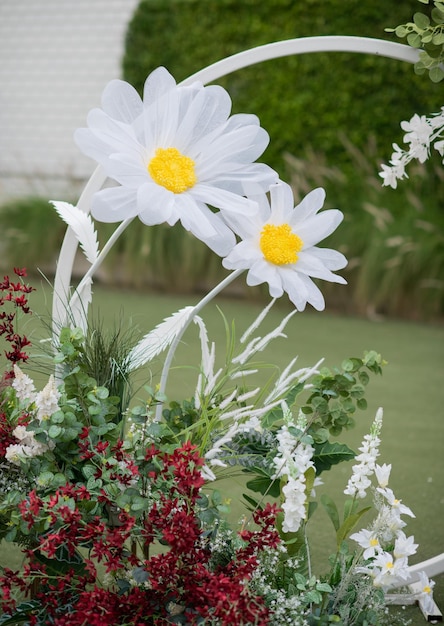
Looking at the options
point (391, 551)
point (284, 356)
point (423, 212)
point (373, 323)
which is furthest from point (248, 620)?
point (423, 212)

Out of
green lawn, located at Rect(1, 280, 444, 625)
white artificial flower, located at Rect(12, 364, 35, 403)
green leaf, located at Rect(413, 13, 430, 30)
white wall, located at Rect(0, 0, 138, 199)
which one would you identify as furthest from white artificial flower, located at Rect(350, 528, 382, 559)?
white wall, located at Rect(0, 0, 138, 199)

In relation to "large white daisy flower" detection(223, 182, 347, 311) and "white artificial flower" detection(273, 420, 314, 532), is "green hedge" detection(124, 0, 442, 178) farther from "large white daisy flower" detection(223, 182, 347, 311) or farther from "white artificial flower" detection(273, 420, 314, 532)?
"white artificial flower" detection(273, 420, 314, 532)

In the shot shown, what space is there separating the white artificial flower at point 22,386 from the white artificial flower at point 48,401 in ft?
0.34

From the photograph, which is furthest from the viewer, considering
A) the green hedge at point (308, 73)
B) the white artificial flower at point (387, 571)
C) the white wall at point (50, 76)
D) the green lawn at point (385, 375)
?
the white wall at point (50, 76)

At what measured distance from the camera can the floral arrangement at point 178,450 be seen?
1484 millimetres

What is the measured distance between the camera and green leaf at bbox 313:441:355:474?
1774mm

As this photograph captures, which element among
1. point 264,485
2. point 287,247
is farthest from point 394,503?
point 287,247

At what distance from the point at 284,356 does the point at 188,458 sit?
3.27 meters

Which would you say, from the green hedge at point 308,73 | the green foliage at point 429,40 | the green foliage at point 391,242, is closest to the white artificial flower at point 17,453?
the green foliage at point 429,40

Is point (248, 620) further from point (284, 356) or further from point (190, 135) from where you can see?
point (284, 356)

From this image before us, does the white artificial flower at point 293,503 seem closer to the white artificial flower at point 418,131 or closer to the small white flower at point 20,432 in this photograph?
the small white flower at point 20,432

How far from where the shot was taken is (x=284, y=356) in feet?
15.5

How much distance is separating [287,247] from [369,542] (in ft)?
1.84

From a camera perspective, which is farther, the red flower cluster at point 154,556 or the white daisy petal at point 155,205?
the white daisy petal at point 155,205
